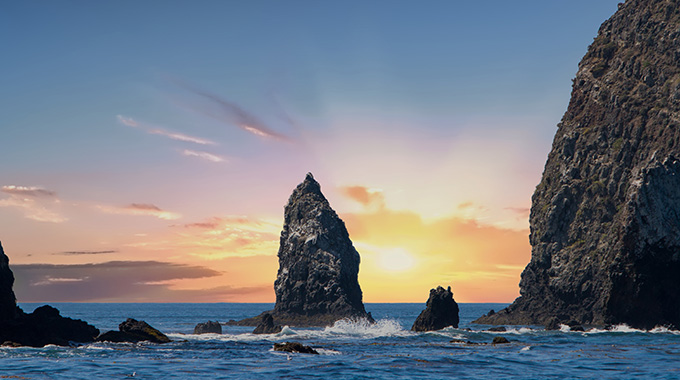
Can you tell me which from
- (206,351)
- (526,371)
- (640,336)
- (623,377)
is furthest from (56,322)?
(640,336)

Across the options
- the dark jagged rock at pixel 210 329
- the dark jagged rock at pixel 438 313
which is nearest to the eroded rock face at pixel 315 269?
the dark jagged rock at pixel 438 313

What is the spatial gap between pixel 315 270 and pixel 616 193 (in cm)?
5797

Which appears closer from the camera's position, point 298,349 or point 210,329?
point 298,349

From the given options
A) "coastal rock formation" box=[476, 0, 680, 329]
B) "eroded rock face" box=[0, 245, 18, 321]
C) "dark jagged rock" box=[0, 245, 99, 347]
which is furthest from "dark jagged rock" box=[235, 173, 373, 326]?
"eroded rock face" box=[0, 245, 18, 321]

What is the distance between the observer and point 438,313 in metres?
94.6

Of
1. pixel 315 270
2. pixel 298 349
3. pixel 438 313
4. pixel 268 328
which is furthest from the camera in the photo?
pixel 315 270

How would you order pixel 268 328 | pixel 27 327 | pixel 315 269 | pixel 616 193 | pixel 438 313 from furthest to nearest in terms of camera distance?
pixel 315 269, pixel 616 193, pixel 268 328, pixel 438 313, pixel 27 327

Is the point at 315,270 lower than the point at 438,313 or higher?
higher

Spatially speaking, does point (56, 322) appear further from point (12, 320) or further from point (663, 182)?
point (663, 182)

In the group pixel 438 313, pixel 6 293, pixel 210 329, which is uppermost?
pixel 6 293

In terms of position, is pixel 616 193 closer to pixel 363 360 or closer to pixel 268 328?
pixel 268 328

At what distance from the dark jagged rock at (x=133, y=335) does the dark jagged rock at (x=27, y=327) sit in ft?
8.51

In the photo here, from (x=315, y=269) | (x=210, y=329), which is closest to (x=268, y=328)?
(x=210, y=329)

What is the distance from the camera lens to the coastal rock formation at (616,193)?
89625 millimetres
